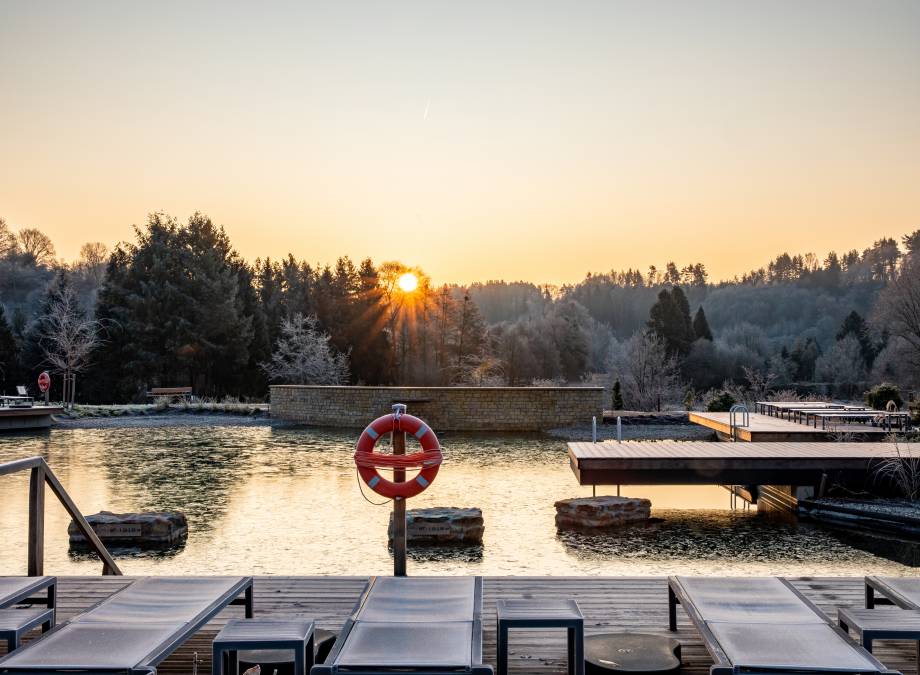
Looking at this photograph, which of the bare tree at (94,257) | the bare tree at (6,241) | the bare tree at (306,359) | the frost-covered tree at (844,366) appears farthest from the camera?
the bare tree at (94,257)

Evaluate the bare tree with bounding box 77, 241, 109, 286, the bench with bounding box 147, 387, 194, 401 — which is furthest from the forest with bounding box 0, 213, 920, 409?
the bare tree with bounding box 77, 241, 109, 286

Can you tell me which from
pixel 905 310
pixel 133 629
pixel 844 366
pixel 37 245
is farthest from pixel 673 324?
pixel 133 629

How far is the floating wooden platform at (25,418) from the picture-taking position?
2162 centimetres

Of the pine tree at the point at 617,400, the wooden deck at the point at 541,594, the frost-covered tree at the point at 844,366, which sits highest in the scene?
the frost-covered tree at the point at 844,366

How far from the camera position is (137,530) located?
9.13 m

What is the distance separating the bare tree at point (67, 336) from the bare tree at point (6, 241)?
16.0 metres

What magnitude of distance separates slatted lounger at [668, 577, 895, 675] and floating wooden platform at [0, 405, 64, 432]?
70.2 feet

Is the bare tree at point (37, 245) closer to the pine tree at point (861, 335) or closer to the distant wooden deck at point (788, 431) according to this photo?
the pine tree at point (861, 335)

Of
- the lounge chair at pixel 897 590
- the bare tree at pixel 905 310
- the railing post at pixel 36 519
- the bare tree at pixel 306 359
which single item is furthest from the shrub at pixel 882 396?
the bare tree at pixel 306 359

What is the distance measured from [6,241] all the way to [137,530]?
45.5 metres

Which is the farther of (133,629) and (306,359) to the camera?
(306,359)

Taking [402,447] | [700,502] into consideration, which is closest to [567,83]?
[700,502]

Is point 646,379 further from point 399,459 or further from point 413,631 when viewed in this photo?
point 413,631

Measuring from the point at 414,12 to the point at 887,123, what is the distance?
9.50 m
